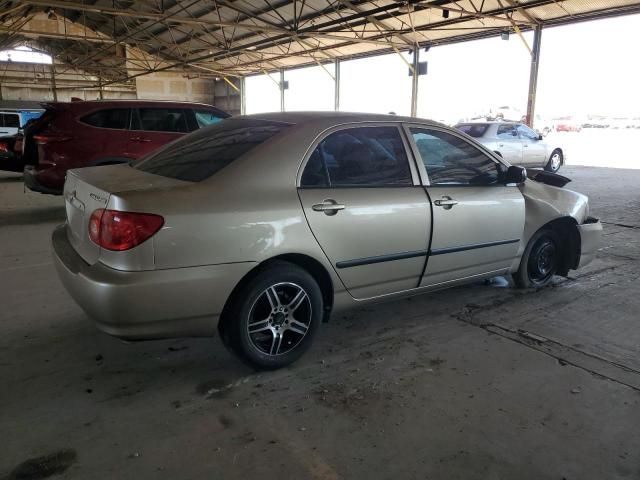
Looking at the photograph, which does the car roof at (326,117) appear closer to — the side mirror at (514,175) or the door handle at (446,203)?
the door handle at (446,203)

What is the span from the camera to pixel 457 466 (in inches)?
87.1

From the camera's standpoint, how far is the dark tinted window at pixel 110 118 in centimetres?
710

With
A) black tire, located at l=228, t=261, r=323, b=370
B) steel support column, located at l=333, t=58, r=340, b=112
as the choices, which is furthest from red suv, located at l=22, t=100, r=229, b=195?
steel support column, located at l=333, t=58, r=340, b=112

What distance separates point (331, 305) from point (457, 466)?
1.25 m

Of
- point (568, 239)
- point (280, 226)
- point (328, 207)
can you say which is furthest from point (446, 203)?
point (568, 239)

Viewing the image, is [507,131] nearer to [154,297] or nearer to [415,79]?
[415,79]

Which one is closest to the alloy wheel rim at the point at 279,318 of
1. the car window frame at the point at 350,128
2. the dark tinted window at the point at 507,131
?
the car window frame at the point at 350,128

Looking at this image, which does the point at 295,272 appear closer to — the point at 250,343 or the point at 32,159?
the point at 250,343

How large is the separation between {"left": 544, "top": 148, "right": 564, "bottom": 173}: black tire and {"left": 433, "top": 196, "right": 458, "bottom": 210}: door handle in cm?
1273

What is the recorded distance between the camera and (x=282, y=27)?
19.2 m

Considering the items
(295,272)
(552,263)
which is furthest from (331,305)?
(552,263)

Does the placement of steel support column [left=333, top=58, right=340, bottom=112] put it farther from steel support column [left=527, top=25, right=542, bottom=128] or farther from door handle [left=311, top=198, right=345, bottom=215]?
door handle [left=311, top=198, right=345, bottom=215]

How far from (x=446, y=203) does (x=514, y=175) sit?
0.75 metres

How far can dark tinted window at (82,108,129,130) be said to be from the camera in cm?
710
